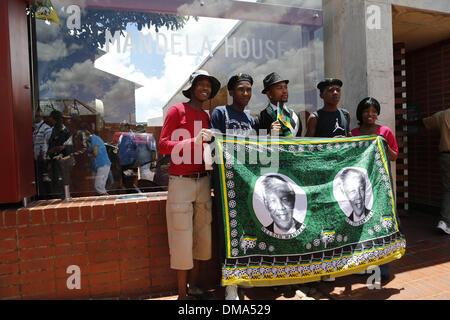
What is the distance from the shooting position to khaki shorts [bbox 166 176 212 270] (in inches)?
104

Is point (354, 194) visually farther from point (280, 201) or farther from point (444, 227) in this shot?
point (444, 227)

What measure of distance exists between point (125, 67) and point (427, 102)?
19.0ft

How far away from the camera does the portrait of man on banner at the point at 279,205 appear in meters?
2.73

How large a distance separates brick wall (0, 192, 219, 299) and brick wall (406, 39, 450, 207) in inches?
219

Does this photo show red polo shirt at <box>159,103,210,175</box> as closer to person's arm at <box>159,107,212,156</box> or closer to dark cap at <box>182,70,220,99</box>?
person's arm at <box>159,107,212,156</box>

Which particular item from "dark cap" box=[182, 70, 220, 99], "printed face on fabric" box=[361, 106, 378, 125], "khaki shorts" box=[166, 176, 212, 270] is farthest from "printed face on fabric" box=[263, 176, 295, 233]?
"printed face on fabric" box=[361, 106, 378, 125]

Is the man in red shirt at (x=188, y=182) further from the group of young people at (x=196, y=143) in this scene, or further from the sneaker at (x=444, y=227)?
the sneaker at (x=444, y=227)

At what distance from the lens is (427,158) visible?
6.08 metres

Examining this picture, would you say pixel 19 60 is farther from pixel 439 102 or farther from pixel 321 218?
pixel 439 102

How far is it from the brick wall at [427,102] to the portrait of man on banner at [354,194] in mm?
3786

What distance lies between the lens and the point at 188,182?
2.70 m

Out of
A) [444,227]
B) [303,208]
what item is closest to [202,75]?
[303,208]

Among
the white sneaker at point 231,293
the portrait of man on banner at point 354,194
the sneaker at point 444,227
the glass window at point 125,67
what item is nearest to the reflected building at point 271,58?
the glass window at point 125,67

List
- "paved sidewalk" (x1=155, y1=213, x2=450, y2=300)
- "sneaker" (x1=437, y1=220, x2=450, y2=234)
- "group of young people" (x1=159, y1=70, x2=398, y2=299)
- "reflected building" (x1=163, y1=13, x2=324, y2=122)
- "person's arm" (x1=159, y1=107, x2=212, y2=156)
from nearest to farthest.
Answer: "person's arm" (x1=159, y1=107, x2=212, y2=156), "group of young people" (x1=159, y1=70, x2=398, y2=299), "paved sidewalk" (x1=155, y1=213, x2=450, y2=300), "reflected building" (x1=163, y1=13, x2=324, y2=122), "sneaker" (x1=437, y1=220, x2=450, y2=234)
